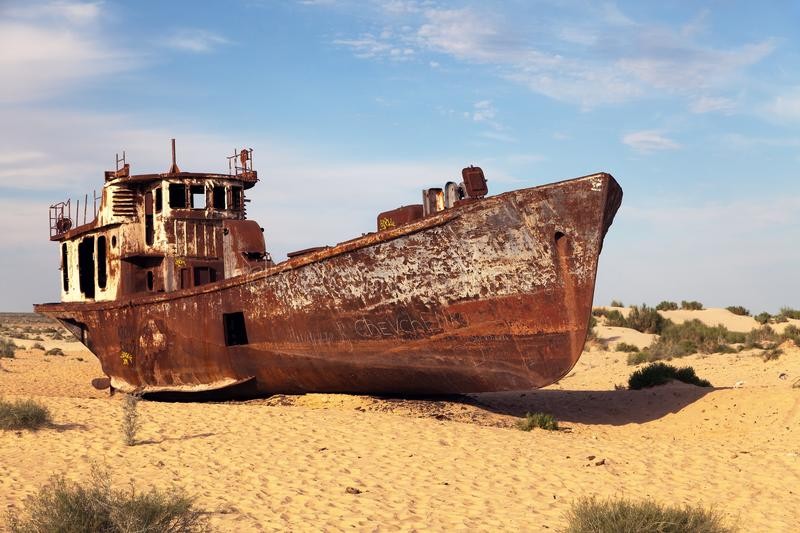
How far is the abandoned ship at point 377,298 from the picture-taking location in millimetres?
9859

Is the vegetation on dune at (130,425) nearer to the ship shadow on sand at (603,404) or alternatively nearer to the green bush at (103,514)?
the green bush at (103,514)

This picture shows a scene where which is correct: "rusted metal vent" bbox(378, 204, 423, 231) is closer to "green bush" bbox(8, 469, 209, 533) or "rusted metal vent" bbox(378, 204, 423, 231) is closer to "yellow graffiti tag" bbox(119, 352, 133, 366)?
"yellow graffiti tag" bbox(119, 352, 133, 366)

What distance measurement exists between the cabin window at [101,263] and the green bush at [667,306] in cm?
2462

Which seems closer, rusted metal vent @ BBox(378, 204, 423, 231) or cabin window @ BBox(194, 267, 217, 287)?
rusted metal vent @ BBox(378, 204, 423, 231)

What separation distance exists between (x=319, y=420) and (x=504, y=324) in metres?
2.65

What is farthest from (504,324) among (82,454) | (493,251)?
(82,454)

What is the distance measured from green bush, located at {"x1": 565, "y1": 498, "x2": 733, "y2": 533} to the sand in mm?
454

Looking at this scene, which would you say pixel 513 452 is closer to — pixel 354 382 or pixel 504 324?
pixel 504 324

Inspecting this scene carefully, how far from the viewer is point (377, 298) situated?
1048 centimetres

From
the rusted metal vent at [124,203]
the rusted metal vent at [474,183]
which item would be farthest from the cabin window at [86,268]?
the rusted metal vent at [474,183]

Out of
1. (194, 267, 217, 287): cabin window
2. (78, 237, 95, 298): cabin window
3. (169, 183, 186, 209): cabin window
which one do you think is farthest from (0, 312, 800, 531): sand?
(78, 237, 95, 298): cabin window

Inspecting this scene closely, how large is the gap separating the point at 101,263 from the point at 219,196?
295 cm

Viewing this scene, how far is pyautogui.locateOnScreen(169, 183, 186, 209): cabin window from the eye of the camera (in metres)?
13.8

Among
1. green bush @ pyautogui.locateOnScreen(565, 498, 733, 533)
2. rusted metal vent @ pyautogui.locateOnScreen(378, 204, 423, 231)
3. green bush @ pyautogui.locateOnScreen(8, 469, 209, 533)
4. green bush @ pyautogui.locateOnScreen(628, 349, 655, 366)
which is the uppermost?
rusted metal vent @ pyautogui.locateOnScreen(378, 204, 423, 231)
